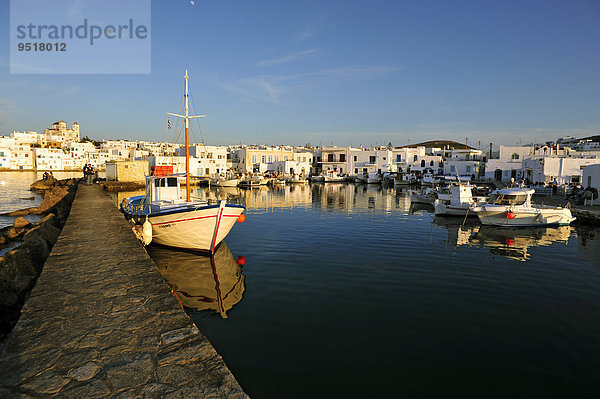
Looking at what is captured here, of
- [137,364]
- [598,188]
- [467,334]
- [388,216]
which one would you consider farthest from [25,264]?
[598,188]

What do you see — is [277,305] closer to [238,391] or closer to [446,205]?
[238,391]

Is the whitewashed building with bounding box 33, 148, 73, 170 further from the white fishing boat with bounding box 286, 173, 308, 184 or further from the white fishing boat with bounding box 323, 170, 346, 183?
the white fishing boat with bounding box 323, 170, 346, 183

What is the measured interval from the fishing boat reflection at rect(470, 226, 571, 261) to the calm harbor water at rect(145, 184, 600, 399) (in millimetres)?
225

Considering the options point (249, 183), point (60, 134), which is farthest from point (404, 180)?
point (60, 134)

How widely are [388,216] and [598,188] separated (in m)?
16.7

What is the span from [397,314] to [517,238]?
13.8m

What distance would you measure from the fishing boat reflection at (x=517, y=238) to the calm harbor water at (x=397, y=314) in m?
0.23

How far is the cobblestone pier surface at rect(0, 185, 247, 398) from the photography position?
3.63m

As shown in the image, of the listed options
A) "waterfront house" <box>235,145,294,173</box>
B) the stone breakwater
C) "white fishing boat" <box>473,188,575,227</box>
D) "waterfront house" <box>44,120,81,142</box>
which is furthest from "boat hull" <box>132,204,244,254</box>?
"waterfront house" <box>44,120,81,142</box>

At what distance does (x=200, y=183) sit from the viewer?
6681 cm

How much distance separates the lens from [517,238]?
728 inches

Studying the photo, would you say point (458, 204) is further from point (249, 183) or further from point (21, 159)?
point (21, 159)

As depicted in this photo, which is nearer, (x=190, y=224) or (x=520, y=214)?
(x=190, y=224)

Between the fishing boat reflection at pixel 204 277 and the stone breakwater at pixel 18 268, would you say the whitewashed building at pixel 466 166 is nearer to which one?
the fishing boat reflection at pixel 204 277
